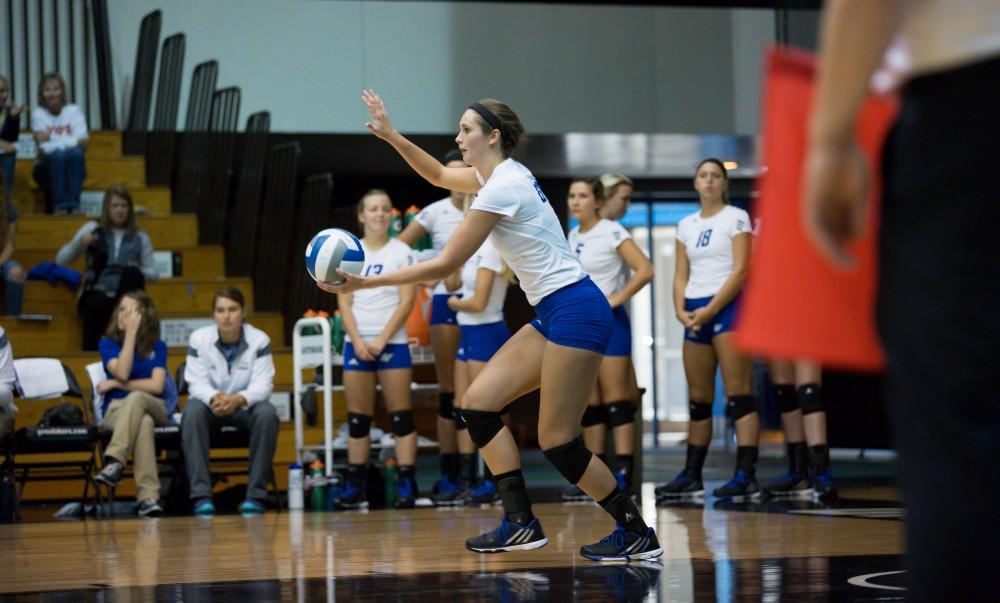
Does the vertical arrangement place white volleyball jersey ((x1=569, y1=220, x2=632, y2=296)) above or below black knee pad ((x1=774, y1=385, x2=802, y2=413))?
above

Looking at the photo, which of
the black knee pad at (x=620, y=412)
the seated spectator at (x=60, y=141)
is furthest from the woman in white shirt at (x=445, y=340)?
the seated spectator at (x=60, y=141)

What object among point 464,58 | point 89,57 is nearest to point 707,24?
point 464,58

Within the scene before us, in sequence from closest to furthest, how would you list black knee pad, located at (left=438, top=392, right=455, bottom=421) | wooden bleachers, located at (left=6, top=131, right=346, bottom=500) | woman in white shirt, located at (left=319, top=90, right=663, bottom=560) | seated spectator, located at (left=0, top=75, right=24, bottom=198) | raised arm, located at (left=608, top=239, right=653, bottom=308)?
woman in white shirt, located at (left=319, top=90, right=663, bottom=560) < raised arm, located at (left=608, top=239, right=653, bottom=308) < black knee pad, located at (left=438, top=392, right=455, bottom=421) < wooden bleachers, located at (left=6, top=131, right=346, bottom=500) < seated spectator, located at (left=0, top=75, right=24, bottom=198)

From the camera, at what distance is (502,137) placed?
4.38 meters

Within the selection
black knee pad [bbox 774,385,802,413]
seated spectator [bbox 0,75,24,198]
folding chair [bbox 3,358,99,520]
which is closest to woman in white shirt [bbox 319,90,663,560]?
black knee pad [bbox 774,385,802,413]

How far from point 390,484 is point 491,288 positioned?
1.35 metres

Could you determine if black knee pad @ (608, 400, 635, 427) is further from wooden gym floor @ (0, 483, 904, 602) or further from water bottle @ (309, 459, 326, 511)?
water bottle @ (309, 459, 326, 511)

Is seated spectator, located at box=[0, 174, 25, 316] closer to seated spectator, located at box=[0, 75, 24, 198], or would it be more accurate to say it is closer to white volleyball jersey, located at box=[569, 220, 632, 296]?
seated spectator, located at box=[0, 75, 24, 198]

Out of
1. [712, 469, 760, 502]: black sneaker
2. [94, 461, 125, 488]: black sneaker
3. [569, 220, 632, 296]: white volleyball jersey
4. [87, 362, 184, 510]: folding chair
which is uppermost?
[569, 220, 632, 296]: white volleyball jersey

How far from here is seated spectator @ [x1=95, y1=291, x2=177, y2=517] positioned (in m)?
7.09

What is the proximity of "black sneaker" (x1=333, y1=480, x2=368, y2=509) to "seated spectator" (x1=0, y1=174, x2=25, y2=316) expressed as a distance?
10.1 ft

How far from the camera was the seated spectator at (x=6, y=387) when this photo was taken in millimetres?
7004

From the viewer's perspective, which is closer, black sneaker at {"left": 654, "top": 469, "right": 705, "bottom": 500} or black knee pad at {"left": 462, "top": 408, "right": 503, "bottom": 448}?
black knee pad at {"left": 462, "top": 408, "right": 503, "bottom": 448}

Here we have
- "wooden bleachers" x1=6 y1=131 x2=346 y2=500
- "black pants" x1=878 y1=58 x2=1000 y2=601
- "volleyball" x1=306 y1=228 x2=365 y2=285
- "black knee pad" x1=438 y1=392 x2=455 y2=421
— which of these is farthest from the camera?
"wooden bleachers" x1=6 y1=131 x2=346 y2=500
